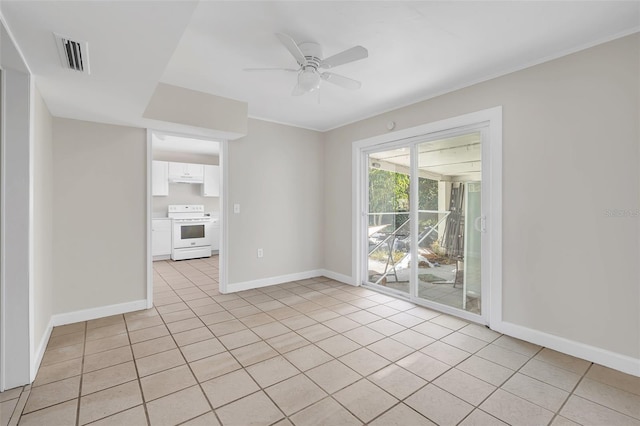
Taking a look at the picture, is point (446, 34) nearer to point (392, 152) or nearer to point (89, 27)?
point (392, 152)

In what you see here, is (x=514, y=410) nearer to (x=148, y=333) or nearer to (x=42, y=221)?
(x=148, y=333)

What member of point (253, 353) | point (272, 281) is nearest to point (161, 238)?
point (272, 281)

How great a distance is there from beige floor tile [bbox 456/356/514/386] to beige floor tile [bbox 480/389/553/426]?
0.53 ft

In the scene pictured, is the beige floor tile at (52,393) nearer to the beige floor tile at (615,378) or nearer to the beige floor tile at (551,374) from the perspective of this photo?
the beige floor tile at (551,374)

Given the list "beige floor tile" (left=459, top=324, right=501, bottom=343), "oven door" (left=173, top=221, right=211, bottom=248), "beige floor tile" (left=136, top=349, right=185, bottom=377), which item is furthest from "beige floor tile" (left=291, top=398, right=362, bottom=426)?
"oven door" (left=173, top=221, right=211, bottom=248)

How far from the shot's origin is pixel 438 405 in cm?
181

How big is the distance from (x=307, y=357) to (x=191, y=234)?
508cm

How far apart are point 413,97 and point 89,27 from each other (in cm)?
300

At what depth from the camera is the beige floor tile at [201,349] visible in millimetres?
2391

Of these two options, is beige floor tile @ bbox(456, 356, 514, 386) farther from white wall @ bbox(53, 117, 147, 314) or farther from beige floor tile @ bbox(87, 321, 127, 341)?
white wall @ bbox(53, 117, 147, 314)

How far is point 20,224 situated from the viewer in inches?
78.3

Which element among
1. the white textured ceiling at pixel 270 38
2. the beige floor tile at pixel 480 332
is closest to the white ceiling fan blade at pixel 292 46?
the white textured ceiling at pixel 270 38

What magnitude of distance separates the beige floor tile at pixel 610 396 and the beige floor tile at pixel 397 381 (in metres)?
1.01

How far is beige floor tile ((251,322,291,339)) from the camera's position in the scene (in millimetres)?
2789
